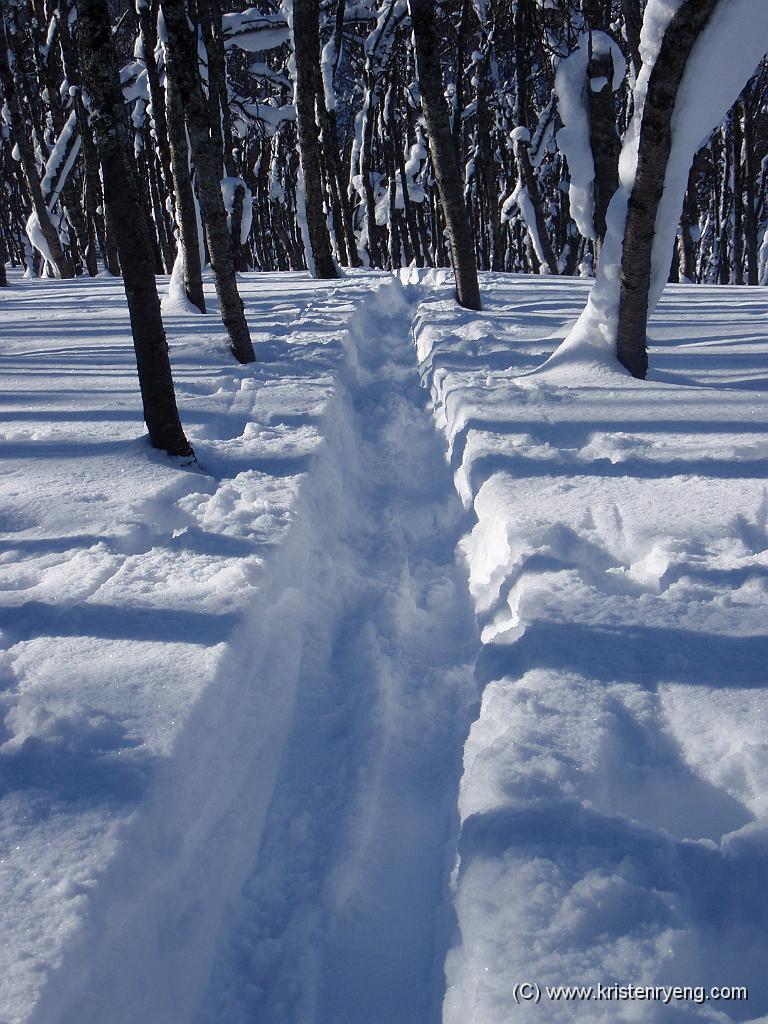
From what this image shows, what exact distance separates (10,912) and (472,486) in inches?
131

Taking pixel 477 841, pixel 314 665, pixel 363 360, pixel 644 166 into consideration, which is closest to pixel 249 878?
pixel 477 841

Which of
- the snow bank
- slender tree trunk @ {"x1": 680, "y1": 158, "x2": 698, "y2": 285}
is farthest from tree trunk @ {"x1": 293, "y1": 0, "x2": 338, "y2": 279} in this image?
the snow bank

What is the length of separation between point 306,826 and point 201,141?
599 centimetres

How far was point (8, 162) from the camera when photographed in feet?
84.2

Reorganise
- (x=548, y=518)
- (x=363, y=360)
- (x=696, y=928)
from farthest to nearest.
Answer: (x=363, y=360) < (x=548, y=518) < (x=696, y=928)

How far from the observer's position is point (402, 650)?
3.41 m

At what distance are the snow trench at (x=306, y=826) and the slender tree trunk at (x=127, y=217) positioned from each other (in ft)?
4.22

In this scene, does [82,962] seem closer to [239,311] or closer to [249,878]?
[249,878]

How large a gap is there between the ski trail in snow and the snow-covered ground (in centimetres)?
1

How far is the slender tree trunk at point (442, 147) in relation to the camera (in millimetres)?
7789

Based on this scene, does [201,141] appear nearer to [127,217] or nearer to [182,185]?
[127,217]

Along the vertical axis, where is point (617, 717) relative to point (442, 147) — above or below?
below

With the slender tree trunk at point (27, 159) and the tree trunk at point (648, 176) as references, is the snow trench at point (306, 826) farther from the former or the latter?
the slender tree trunk at point (27, 159)

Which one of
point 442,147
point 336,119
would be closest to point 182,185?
point 442,147
